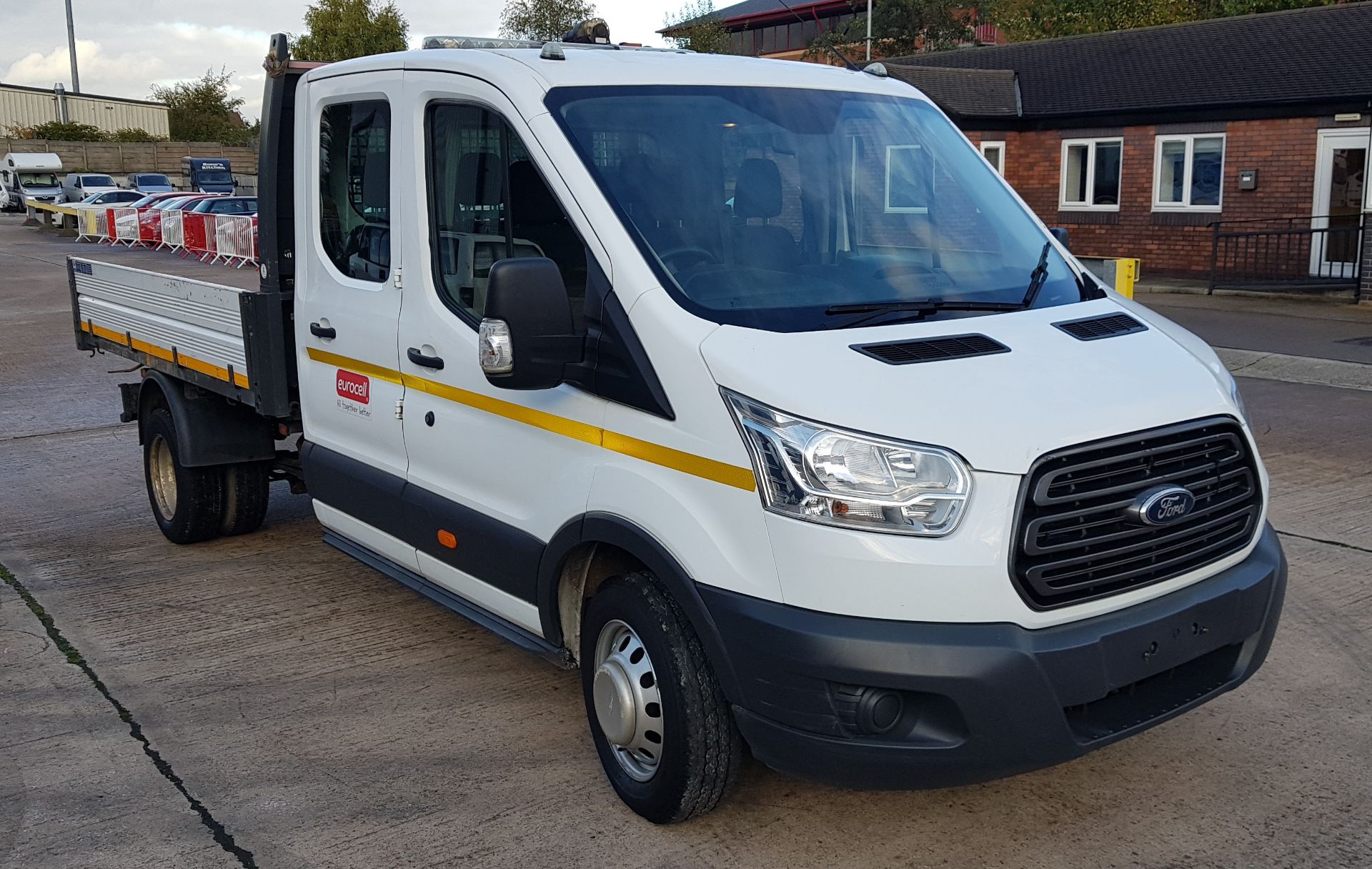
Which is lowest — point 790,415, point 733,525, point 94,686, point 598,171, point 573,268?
point 94,686

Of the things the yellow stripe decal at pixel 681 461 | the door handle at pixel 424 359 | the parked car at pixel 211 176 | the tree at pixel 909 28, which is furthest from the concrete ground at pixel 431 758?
the parked car at pixel 211 176

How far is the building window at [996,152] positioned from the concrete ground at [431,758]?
19.7 metres

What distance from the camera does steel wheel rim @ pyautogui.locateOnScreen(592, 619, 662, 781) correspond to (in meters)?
3.70

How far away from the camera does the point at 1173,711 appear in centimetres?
346

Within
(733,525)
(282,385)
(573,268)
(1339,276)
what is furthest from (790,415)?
(1339,276)

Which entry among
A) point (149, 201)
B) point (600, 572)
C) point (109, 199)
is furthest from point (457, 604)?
point (109, 199)

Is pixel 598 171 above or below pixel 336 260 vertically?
above

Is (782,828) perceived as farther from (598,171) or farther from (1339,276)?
(1339,276)

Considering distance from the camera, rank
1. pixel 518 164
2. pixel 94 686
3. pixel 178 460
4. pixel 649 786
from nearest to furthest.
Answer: pixel 649 786 < pixel 518 164 < pixel 94 686 < pixel 178 460

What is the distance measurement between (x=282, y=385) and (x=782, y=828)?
10.2 feet

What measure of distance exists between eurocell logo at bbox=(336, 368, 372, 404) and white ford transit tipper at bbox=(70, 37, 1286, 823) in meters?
0.02

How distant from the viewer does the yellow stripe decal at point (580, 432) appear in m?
3.31

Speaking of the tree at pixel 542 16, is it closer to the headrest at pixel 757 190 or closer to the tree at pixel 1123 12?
the tree at pixel 1123 12

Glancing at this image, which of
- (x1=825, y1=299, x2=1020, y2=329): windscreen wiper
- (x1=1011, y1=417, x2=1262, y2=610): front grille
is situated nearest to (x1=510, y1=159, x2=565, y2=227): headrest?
(x1=825, y1=299, x2=1020, y2=329): windscreen wiper
